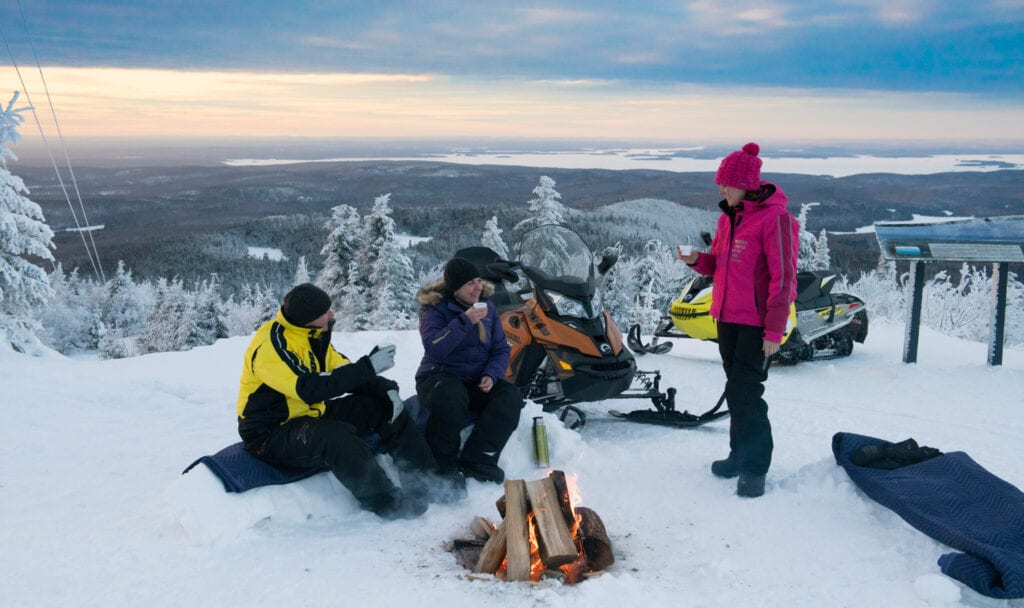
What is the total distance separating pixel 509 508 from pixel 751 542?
120 cm

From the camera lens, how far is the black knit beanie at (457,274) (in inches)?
182

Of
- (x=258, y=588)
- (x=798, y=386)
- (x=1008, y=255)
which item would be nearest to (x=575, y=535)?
(x=258, y=588)

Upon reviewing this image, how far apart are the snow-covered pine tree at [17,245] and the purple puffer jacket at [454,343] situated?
13.7m

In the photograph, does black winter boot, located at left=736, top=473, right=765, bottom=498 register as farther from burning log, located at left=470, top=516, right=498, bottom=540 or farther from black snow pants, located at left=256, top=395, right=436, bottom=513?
black snow pants, located at left=256, top=395, right=436, bottom=513

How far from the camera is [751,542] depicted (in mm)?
3479

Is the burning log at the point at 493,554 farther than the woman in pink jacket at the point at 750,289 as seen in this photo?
No

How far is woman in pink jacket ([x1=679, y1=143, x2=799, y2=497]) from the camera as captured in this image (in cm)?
388

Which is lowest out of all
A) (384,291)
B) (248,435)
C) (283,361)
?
(384,291)

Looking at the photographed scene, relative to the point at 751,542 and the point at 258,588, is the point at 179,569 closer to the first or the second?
the point at 258,588

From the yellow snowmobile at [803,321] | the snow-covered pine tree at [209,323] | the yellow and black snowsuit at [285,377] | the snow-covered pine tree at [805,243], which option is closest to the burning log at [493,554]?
the yellow and black snowsuit at [285,377]

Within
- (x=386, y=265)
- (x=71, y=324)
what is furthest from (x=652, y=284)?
(x=71, y=324)

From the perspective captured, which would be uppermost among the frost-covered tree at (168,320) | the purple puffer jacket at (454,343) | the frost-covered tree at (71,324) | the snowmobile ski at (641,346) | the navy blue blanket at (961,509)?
the purple puffer jacket at (454,343)

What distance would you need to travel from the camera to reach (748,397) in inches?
162

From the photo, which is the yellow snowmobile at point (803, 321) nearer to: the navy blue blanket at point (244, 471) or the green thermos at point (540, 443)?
the green thermos at point (540, 443)
